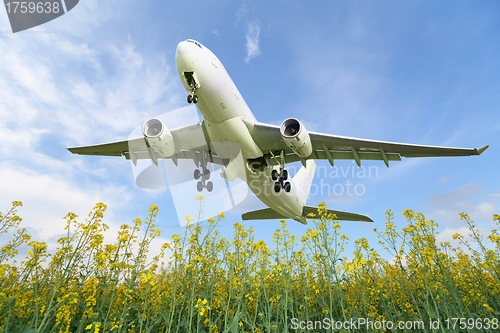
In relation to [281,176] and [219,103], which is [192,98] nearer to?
[219,103]

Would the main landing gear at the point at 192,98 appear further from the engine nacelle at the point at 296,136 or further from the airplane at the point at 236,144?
the engine nacelle at the point at 296,136

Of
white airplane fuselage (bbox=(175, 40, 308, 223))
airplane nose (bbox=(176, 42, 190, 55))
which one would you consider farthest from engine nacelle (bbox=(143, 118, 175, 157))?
airplane nose (bbox=(176, 42, 190, 55))

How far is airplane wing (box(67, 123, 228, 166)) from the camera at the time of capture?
17172mm

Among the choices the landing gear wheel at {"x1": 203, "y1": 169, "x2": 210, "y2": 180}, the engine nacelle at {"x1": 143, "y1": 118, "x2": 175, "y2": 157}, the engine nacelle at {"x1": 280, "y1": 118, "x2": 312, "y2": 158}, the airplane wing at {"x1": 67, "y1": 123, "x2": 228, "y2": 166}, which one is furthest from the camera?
the landing gear wheel at {"x1": 203, "y1": 169, "x2": 210, "y2": 180}

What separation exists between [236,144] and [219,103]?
3.06 metres

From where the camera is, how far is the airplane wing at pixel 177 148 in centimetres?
1717

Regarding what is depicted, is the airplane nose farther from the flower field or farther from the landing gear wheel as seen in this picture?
the flower field

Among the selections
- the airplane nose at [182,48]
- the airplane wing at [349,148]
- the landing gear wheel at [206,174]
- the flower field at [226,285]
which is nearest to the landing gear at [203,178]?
the landing gear wheel at [206,174]

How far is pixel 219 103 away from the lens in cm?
1402

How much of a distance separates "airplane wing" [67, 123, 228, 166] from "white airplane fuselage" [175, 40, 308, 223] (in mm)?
1691

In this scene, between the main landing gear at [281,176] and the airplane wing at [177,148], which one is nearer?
the main landing gear at [281,176]

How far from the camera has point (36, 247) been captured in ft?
11.5

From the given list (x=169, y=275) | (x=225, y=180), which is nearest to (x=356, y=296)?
(x=169, y=275)

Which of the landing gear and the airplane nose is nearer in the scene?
the airplane nose
